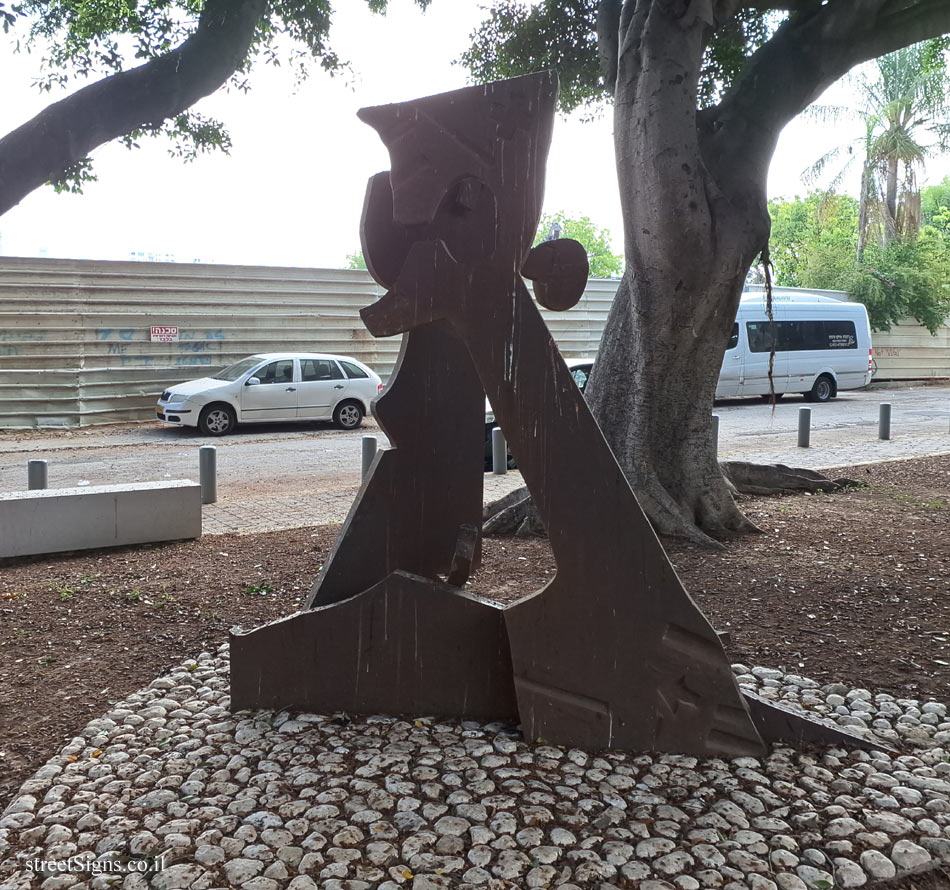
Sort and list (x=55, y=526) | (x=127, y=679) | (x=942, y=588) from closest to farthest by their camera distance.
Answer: (x=127, y=679), (x=942, y=588), (x=55, y=526)

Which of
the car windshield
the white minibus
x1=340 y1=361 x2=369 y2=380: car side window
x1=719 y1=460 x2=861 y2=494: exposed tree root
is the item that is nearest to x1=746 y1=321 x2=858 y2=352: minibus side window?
the white minibus

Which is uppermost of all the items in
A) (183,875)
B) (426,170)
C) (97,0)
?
(97,0)

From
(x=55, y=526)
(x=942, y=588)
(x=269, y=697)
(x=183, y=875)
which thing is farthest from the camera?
(x=55, y=526)

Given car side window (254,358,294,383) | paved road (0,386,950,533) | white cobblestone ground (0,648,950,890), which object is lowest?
white cobblestone ground (0,648,950,890)

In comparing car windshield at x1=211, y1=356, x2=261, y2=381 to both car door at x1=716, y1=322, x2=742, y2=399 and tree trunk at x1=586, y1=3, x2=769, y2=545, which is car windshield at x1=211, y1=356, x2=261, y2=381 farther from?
tree trunk at x1=586, y1=3, x2=769, y2=545

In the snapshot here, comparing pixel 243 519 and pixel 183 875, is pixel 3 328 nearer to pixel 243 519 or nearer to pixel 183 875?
pixel 243 519

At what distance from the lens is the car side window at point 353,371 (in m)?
17.3

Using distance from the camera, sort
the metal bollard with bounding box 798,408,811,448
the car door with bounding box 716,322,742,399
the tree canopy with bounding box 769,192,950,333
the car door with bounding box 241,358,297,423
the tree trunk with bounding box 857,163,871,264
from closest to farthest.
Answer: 1. the metal bollard with bounding box 798,408,811,448
2. the car door with bounding box 241,358,297,423
3. the car door with bounding box 716,322,742,399
4. the tree canopy with bounding box 769,192,950,333
5. the tree trunk with bounding box 857,163,871,264

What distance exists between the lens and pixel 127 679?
13.8 feet

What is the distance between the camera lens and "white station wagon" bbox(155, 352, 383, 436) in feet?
52.7

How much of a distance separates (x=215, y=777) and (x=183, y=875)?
22.4 inches

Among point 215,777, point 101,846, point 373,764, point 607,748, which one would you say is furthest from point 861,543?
point 101,846

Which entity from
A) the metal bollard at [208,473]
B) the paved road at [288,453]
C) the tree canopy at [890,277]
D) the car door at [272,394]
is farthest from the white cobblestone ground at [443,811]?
the tree canopy at [890,277]

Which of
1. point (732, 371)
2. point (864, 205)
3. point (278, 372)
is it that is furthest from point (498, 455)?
point (864, 205)
